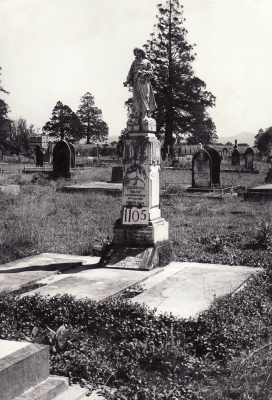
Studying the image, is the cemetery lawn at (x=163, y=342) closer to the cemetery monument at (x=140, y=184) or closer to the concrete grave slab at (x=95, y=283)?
the concrete grave slab at (x=95, y=283)

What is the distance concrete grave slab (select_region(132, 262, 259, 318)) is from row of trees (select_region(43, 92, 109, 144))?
70.3 meters

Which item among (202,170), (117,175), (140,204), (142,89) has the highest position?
(142,89)

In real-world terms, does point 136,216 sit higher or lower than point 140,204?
lower

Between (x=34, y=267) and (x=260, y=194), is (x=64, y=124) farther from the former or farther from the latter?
(x=34, y=267)

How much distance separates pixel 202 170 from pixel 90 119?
67.8 m

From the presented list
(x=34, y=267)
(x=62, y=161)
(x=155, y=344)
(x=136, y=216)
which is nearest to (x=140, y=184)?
(x=136, y=216)

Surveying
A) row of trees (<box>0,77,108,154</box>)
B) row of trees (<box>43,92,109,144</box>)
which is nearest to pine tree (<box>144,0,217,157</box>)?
row of trees (<box>0,77,108,154</box>)

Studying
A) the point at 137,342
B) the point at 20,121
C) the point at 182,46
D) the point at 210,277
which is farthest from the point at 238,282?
the point at 20,121

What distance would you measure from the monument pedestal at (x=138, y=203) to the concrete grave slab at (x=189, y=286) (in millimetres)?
646

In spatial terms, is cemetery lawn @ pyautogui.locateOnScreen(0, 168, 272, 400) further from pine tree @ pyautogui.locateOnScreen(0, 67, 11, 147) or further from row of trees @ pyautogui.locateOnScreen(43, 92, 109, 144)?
row of trees @ pyautogui.locateOnScreen(43, 92, 109, 144)

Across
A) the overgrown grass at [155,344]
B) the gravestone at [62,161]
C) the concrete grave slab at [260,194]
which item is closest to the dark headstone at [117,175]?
the gravestone at [62,161]

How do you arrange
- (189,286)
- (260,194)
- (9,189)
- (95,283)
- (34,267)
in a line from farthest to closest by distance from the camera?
(9,189), (260,194), (34,267), (95,283), (189,286)

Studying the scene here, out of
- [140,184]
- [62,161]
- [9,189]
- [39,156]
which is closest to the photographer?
[140,184]

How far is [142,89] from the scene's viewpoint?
8.74 m
